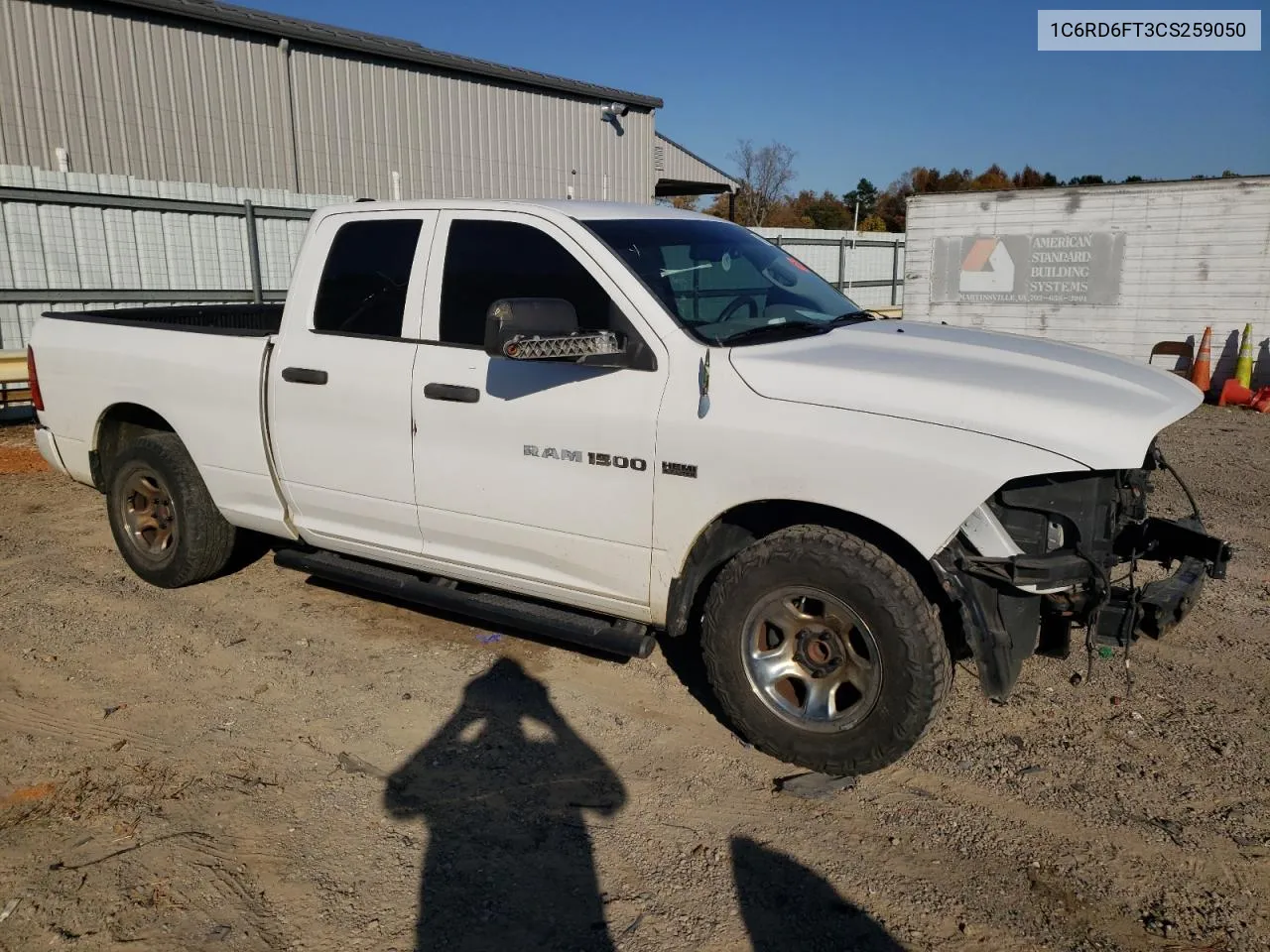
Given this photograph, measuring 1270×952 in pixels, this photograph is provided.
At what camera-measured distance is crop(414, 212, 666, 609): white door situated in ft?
12.9

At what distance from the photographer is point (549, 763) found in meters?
3.91

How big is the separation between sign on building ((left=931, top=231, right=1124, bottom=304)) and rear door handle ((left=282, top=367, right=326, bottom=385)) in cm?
1294

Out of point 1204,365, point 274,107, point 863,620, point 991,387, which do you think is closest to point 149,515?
point 863,620

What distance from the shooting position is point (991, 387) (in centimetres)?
339

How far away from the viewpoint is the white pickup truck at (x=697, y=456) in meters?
3.43

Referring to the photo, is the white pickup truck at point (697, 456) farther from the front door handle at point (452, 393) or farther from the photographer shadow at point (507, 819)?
the photographer shadow at point (507, 819)

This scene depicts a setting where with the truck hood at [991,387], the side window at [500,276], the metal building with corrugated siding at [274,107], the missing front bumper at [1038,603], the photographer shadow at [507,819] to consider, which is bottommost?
the photographer shadow at [507,819]

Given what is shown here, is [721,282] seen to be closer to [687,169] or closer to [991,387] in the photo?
[991,387]

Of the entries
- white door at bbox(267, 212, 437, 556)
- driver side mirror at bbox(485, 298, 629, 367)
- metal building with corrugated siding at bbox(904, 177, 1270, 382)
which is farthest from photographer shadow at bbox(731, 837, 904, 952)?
metal building with corrugated siding at bbox(904, 177, 1270, 382)

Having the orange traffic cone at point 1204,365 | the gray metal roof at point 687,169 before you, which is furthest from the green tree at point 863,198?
the orange traffic cone at point 1204,365

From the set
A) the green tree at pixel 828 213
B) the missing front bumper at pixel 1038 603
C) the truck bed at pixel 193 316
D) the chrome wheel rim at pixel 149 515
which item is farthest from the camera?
the green tree at pixel 828 213

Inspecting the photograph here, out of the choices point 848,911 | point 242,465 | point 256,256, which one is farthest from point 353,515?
point 256,256

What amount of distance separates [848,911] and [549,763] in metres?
1.33

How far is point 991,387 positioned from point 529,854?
2.19 meters
